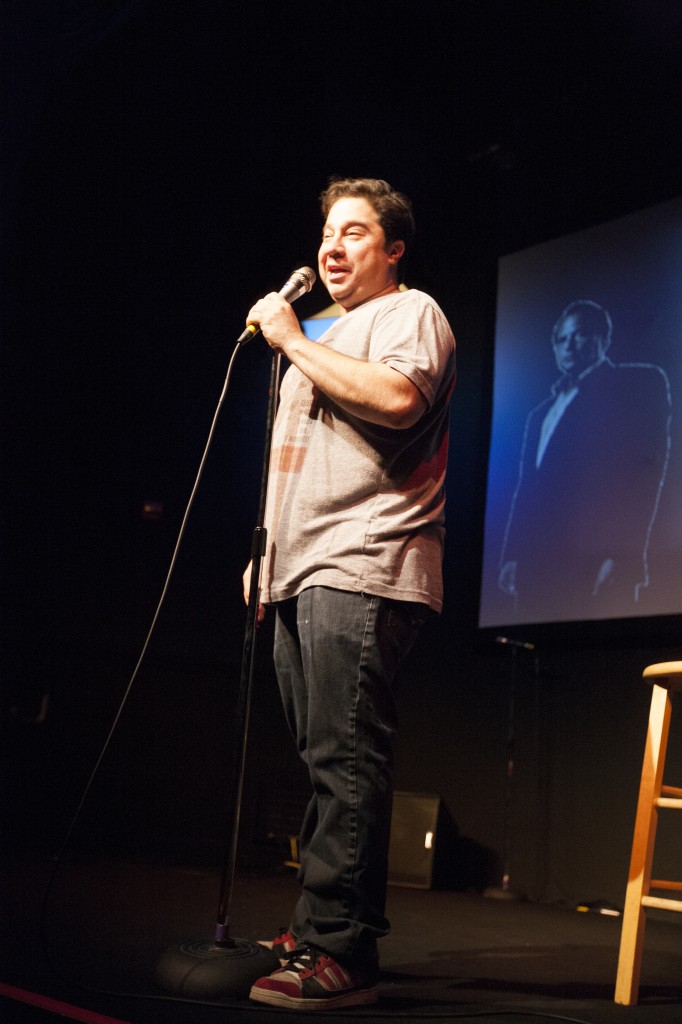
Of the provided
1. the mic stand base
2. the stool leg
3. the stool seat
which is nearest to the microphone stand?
the mic stand base

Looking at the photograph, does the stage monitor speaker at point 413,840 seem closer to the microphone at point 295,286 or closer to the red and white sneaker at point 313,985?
the red and white sneaker at point 313,985

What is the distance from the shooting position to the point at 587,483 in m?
3.48

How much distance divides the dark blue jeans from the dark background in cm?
194

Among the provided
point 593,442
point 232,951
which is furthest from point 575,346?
point 232,951

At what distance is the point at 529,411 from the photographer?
3.77 m

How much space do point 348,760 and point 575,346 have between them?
256cm

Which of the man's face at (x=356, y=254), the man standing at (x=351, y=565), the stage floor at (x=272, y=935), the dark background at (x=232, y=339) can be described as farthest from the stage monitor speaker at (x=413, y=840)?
the man's face at (x=356, y=254)

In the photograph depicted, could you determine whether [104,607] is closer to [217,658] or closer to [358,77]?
[217,658]

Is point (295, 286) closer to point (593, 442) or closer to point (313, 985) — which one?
point (313, 985)

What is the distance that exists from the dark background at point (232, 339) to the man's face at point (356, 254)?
1.93 metres

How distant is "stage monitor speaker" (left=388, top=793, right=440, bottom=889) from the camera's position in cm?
347

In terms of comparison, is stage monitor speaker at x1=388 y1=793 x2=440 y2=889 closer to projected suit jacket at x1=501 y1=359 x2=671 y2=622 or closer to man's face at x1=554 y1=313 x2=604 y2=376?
projected suit jacket at x1=501 y1=359 x2=671 y2=622

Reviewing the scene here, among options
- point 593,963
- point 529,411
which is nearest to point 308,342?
point 593,963

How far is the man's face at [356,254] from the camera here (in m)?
1.75
